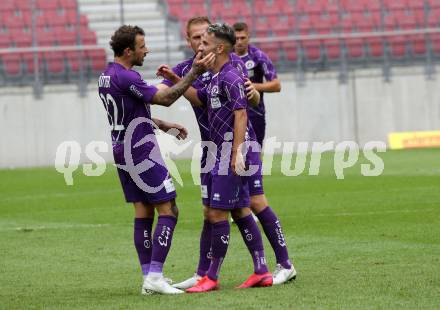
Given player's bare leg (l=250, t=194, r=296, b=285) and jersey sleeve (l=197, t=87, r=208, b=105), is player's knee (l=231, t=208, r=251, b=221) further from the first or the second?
jersey sleeve (l=197, t=87, r=208, b=105)

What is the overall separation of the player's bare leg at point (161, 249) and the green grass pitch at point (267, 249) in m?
0.17

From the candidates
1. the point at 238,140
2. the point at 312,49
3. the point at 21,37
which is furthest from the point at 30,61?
the point at 238,140

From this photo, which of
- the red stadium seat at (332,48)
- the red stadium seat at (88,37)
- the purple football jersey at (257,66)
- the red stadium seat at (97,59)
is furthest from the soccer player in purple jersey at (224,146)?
the red stadium seat at (88,37)

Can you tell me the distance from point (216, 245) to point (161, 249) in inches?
16.4

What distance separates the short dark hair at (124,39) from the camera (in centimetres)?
788

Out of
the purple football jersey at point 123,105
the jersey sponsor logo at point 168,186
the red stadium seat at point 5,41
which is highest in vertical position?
the purple football jersey at point 123,105

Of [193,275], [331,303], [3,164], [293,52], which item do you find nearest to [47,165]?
[3,164]

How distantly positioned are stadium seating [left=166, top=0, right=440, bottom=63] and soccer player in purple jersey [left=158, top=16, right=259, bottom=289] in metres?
19.9

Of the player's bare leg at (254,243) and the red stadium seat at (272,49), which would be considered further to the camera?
the red stadium seat at (272,49)

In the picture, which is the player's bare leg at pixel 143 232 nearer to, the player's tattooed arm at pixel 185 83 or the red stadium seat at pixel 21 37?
the player's tattooed arm at pixel 185 83

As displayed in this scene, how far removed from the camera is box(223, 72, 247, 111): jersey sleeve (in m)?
7.73

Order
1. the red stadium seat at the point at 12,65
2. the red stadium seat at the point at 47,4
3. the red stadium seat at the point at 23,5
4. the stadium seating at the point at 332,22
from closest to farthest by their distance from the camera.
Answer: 1. the red stadium seat at the point at 12,65
2. the stadium seating at the point at 332,22
3. the red stadium seat at the point at 23,5
4. the red stadium seat at the point at 47,4

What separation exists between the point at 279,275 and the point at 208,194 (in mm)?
824

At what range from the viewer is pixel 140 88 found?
7754 millimetres
